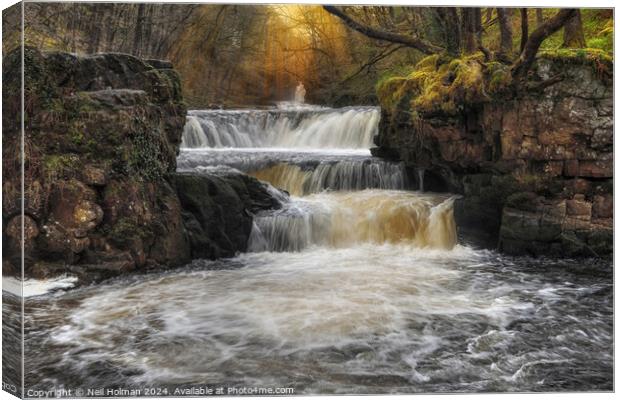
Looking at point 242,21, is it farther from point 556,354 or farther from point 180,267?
point 556,354

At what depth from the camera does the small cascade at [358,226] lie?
319 inches

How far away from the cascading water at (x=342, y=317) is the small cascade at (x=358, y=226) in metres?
0.02

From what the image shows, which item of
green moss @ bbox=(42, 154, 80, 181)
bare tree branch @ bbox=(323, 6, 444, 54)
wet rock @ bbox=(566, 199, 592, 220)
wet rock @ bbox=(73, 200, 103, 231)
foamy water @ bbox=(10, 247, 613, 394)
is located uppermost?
bare tree branch @ bbox=(323, 6, 444, 54)

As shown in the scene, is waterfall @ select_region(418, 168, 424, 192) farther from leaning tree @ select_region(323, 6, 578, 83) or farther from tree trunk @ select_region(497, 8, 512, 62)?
tree trunk @ select_region(497, 8, 512, 62)

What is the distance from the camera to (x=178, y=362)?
4.32 metres

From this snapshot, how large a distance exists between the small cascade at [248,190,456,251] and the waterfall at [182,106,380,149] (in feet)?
8.33

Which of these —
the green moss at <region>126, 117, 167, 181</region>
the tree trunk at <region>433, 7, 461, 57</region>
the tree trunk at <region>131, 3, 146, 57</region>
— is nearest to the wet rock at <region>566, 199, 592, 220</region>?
the tree trunk at <region>433, 7, 461, 57</region>

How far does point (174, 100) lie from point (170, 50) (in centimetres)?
86

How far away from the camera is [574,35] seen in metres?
7.43

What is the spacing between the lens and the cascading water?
4.21 meters

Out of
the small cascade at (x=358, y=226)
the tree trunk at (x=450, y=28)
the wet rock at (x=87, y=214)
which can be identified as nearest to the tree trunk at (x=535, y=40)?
the tree trunk at (x=450, y=28)

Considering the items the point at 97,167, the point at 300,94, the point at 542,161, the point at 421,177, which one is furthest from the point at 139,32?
the point at 542,161

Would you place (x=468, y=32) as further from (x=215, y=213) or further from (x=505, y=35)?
(x=215, y=213)

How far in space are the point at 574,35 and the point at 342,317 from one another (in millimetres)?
4755
